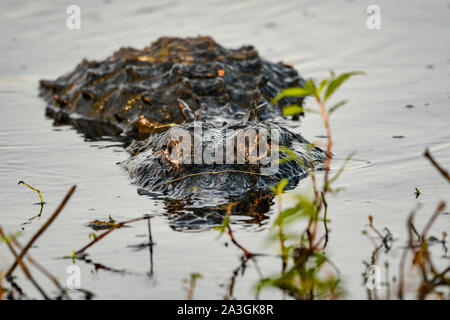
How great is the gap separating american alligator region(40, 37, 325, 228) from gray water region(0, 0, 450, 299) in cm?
28

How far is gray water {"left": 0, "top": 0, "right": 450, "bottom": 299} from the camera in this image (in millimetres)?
4762

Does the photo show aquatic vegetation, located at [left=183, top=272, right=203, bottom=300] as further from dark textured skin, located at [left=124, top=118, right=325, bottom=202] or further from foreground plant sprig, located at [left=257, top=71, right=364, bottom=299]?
dark textured skin, located at [left=124, top=118, right=325, bottom=202]

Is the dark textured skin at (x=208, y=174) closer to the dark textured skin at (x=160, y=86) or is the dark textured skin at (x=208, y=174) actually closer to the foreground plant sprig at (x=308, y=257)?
the foreground plant sprig at (x=308, y=257)

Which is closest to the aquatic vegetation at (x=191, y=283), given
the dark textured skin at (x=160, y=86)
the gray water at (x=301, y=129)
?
the gray water at (x=301, y=129)

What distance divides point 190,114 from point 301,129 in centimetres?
173

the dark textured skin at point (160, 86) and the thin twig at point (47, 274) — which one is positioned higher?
the dark textured skin at point (160, 86)

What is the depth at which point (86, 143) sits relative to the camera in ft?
27.7

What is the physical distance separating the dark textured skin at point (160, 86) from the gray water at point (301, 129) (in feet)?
1.64

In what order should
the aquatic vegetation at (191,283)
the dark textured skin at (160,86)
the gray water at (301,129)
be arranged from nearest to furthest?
the aquatic vegetation at (191,283) < the gray water at (301,129) < the dark textured skin at (160,86)

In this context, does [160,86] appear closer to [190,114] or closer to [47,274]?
[190,114]

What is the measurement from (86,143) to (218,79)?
6.17 feet

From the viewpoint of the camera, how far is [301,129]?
8.69m

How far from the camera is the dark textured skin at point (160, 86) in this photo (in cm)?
897

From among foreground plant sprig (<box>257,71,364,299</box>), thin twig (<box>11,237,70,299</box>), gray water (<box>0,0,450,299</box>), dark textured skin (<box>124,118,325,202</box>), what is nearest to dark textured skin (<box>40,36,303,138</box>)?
gray water (<box>0,0,450,299</box>)
